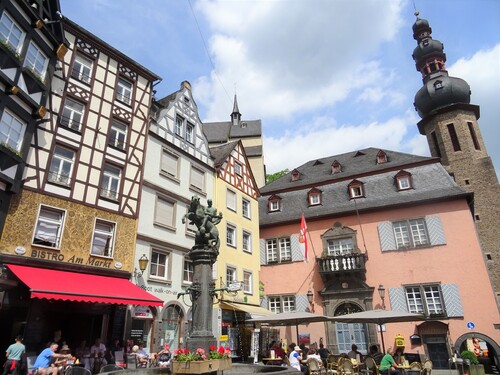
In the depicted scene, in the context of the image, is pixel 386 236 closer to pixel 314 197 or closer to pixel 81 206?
pixel 314 197

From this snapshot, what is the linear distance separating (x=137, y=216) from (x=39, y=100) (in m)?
5.67

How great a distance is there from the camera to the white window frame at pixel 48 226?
39.8 feet

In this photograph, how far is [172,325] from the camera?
15.4 m

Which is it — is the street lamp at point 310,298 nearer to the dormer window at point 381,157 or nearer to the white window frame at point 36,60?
the dormer window at point 381,157

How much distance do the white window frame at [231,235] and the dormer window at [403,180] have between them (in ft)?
38.0

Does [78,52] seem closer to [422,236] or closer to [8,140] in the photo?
[8,140]

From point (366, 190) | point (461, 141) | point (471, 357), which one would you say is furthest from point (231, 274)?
point (461, 141)

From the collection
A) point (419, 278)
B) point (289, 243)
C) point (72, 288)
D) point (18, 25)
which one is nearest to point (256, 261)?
point (289, 243)

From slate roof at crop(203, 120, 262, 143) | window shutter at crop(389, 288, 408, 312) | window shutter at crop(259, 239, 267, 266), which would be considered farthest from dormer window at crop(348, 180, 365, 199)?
slate roof at crop(203, 120, 262, 143)

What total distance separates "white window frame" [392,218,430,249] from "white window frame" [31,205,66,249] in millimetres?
18753

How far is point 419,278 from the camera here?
2130 cm

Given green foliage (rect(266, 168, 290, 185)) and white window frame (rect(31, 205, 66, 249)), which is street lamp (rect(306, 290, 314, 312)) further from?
green foliage (rect(266, 168, 290, 185))

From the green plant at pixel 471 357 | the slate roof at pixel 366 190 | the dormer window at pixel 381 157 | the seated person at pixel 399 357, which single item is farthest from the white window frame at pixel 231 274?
the dormer window at pixel 381 157

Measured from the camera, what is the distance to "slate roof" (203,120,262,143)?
47438 mm
